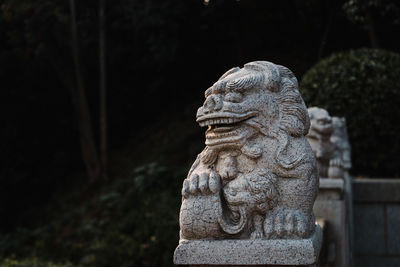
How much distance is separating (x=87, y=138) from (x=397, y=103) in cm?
753

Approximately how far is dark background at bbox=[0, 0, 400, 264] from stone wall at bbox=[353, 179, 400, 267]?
489 cm

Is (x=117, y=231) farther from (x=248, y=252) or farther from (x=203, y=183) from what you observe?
(x=248, y=252)

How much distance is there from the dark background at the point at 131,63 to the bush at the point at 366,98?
2.38 meters

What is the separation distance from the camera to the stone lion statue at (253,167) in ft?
9.39

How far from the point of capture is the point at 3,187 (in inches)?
490

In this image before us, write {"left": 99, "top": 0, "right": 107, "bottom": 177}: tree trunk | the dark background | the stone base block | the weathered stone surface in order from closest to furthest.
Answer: the stone base block, the weathered stone surface, the dark background, {"left": 99, "top": 0, "right": 107, "bottom": 177}: tree trunk

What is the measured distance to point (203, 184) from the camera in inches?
115

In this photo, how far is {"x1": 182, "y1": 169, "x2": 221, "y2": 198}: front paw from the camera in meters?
2.91

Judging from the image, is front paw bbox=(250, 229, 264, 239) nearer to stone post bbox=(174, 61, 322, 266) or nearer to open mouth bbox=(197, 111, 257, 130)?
stone post bbox=(174, 61, 322, 266)

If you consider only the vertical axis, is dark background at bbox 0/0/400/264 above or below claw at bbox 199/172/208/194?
above

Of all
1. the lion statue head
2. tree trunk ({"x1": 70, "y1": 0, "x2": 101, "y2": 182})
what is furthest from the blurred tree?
the lion statue head

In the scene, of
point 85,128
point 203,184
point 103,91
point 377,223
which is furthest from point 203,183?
point 85,128

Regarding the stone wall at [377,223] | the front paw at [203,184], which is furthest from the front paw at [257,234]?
the stone wall at [377,223]

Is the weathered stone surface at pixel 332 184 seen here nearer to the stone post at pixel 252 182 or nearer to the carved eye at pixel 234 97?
the stone post at pixel 252 182
